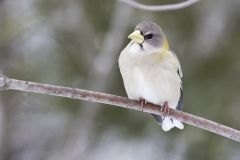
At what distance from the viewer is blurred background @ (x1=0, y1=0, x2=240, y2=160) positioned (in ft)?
12.6

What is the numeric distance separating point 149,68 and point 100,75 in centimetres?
117

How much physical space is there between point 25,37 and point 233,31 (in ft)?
4.35

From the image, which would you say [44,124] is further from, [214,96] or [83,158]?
[214,96]

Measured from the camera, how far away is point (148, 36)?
2.72 metres

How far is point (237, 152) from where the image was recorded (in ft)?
12.8

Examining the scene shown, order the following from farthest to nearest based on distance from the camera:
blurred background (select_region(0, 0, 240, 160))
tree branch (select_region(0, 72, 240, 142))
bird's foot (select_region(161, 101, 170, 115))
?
blurred background (select_region(0, 0, 240, 160)) → bird's foot (select_region(161, 101, 170, 115)) → tree branch (select_region(0, 72, 240, 142))

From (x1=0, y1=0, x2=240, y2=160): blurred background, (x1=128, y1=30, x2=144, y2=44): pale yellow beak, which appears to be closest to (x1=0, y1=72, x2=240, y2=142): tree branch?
(x1=128, y1=30, x2=144, y2=44): pale yellow beak

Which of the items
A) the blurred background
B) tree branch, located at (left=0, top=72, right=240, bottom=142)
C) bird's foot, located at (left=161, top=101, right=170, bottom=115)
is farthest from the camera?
the blurred background

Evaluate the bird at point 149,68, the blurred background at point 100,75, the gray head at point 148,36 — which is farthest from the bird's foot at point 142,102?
the blurred background at point 100,75

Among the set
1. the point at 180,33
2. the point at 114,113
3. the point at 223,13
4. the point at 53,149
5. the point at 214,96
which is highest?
the point at 223,13

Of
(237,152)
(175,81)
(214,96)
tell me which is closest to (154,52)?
(175,81)

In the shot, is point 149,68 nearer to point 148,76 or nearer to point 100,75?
point 148,76

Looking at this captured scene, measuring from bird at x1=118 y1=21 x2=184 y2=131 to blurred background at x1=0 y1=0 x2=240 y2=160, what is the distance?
3.49 ft

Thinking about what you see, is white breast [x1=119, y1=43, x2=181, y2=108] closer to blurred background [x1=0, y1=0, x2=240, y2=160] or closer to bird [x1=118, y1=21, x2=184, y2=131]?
bird [x1=118, y1=21, x2=184, y2=131]
